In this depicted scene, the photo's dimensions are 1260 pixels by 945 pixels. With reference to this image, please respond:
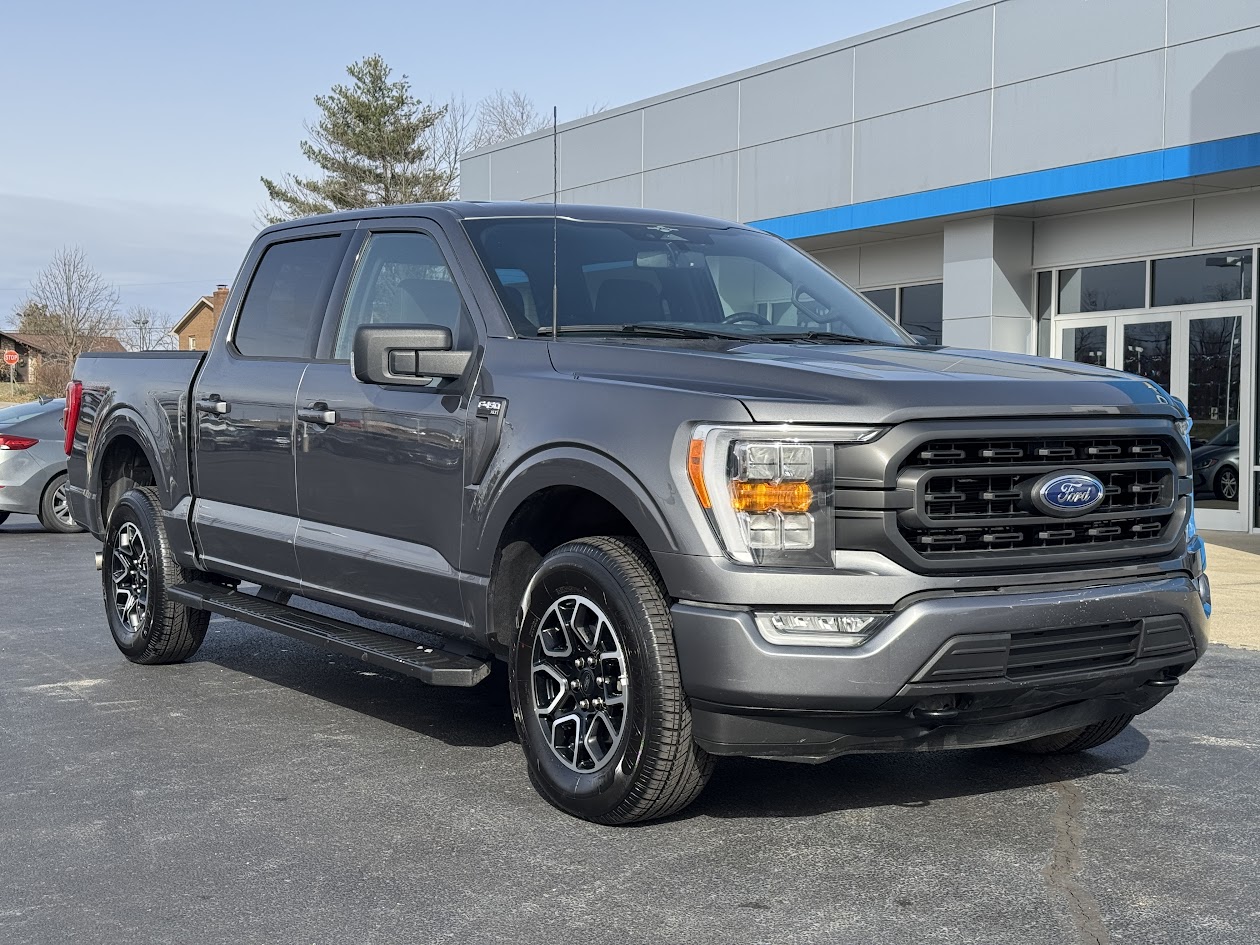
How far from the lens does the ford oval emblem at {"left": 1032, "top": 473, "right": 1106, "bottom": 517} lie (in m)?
4.37

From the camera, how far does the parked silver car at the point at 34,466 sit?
15.3m

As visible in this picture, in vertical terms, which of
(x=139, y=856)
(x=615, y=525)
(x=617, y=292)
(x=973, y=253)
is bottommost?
(x=139, y=856)

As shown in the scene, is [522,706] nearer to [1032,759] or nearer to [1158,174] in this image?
[1032,759]

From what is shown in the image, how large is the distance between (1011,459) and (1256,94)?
1207 cm

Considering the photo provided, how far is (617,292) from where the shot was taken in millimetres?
5660

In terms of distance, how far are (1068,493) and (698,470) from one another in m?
1.12

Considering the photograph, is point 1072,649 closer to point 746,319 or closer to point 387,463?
point 746,319

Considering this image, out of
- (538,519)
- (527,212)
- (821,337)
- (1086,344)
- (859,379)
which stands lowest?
(538,519)

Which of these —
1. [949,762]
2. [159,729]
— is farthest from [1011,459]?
[159,729]

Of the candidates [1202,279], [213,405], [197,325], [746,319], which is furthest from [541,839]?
[197,325]

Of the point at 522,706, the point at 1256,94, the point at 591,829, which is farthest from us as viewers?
the point at 1256,94

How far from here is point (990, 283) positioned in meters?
18.2

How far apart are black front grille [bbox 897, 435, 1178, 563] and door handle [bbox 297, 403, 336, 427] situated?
8.56ft

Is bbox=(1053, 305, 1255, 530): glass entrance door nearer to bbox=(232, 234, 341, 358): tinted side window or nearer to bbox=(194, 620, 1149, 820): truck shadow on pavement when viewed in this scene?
bbox=(194, 620, 1149, 820): truck shadow on pavement
